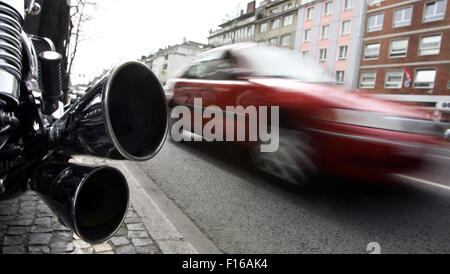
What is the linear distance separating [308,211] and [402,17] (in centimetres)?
2835

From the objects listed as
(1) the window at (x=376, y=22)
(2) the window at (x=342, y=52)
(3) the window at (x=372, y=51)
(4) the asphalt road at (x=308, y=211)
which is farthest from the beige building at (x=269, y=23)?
(4) the asphalt road at (x=308, y=211)

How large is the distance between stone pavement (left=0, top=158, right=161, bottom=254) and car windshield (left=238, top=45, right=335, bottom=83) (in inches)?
102

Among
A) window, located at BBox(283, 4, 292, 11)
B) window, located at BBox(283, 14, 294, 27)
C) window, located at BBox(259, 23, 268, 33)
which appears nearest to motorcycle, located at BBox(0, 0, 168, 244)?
window, located at BBox(283, 14, 294, 27)

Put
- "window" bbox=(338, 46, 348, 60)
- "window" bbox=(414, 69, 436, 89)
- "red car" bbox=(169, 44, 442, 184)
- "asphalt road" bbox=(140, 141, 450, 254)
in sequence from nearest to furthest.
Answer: "asphalt road" bbox=(140, 141, 450, 254) < "red car" bbox=(169, 44, 442, 184) < "window" bbox=(414, 69, 436, 89) < "window" bbox=(338, 46, 348, 60)

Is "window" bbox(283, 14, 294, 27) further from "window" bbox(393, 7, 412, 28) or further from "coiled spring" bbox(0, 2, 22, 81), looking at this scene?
"coiled spring" bbox(0, 2, 22, 81)

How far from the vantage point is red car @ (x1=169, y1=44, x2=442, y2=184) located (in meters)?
2.73

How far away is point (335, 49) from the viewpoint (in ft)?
90.2

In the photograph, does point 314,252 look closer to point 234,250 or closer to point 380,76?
point 234,250

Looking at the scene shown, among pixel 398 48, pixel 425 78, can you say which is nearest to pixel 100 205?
pixel 425 78

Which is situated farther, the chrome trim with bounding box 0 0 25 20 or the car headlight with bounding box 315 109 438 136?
the car headlight with bounding box 315 109 438 136

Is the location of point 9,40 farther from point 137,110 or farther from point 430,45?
point 430,45

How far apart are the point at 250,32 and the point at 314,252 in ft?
168

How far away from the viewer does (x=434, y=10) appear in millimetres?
22938

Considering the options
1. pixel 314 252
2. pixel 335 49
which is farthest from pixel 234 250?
pixel 335 49
